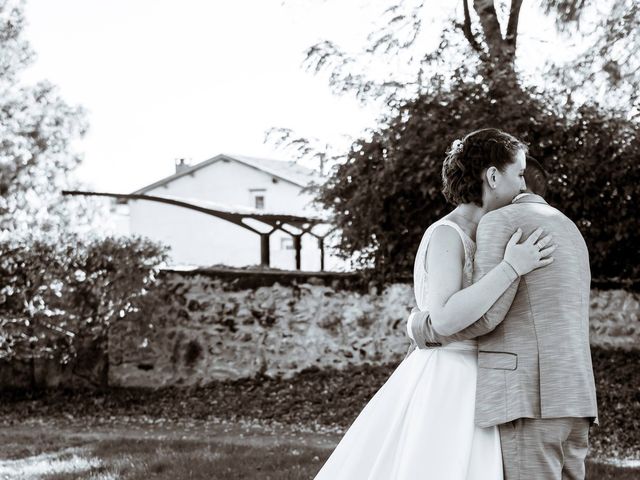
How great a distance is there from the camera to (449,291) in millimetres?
2906

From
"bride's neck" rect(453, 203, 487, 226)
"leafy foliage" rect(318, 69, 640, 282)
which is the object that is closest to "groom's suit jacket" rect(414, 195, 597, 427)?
"bride's neck" rect(453, 203, 487, 226)

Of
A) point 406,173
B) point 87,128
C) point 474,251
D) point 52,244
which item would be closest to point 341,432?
point 406,173

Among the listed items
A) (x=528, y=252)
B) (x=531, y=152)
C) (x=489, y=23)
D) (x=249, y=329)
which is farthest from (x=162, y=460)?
(x=489, y=23)

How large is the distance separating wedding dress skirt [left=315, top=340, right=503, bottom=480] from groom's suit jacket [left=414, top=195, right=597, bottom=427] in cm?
10

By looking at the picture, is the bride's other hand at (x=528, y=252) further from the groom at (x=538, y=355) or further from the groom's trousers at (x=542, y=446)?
the groom's trousers at (x=542, y=446)

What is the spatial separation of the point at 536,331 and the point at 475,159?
633 millimetres

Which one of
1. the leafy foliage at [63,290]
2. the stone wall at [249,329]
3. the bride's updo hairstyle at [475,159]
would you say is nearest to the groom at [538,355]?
the bride's updo hairstyle at [475,159]

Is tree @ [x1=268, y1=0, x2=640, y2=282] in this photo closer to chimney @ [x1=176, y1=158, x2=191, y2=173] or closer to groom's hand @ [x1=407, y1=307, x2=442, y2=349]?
groom's hand @ [x1=407, y1=307, x2=442, y2=349]

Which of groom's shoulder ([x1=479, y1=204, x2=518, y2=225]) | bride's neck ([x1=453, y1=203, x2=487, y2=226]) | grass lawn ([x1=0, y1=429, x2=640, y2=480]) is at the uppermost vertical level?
bride's neck ([x1=453, y1=203, x2=487, y2=226])

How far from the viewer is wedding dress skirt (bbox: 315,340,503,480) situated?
293 cm

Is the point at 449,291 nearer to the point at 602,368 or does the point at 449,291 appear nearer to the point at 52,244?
the point at 602,368

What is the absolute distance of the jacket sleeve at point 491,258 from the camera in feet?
9.24

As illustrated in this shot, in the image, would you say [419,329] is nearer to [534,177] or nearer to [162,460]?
[534,177]

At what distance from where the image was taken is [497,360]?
2877 millimetres
